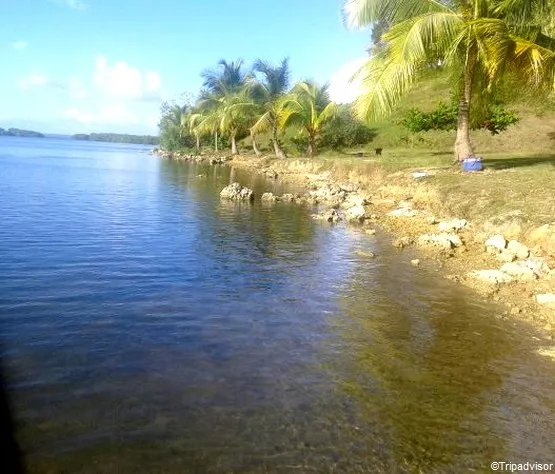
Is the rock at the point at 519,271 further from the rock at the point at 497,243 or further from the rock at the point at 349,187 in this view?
the rock at the point at 349,187

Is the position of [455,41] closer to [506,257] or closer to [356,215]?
[356,215]

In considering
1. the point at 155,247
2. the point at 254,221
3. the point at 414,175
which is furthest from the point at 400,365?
the point at 414,175

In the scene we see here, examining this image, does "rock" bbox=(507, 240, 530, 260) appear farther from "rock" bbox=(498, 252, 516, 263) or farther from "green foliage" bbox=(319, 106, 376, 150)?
"green foliage" bbox=(319, 106, 376, 150)

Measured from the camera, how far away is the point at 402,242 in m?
15.3

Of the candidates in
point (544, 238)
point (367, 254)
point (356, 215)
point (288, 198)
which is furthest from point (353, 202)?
point (544, 238)

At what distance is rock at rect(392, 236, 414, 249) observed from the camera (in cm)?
1514

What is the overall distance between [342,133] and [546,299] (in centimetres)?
4204

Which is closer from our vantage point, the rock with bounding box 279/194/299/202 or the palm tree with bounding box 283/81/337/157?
the rock with bounding box 279/194/299/202

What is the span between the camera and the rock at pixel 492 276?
11.3 metres

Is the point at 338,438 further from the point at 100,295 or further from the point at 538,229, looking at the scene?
the point at 538,229

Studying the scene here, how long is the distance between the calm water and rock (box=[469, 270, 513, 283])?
89 cm

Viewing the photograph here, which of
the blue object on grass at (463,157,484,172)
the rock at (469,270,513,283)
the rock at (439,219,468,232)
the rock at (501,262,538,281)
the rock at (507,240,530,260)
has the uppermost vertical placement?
the blue object on grass at (463,157,484,172)

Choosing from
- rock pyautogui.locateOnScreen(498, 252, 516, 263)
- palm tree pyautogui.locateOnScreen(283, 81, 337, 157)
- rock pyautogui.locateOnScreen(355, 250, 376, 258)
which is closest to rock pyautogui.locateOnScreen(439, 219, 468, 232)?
rock pyautogui.locateOnScreen(498, 252, 516, 263)

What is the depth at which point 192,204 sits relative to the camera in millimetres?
23547
